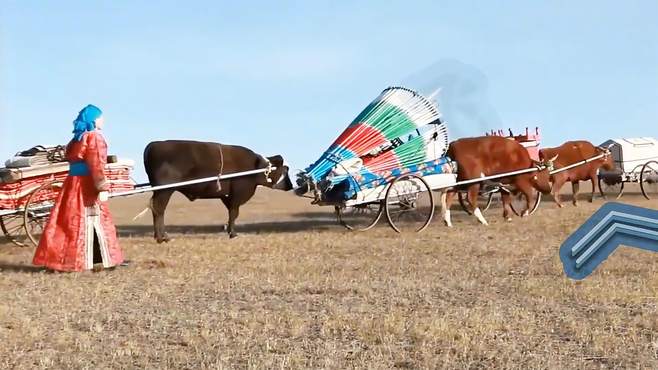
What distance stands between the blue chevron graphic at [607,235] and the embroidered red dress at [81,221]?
269 inches

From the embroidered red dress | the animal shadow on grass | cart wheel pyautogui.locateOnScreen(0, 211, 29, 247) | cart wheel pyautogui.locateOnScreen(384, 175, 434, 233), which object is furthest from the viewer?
the animal shadow on grass

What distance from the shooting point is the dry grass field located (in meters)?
4.36

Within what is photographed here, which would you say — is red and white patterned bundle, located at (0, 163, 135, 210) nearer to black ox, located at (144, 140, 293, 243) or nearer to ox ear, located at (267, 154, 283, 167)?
black ox, located at (144, 140, 293, 243)

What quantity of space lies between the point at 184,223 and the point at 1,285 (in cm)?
1195

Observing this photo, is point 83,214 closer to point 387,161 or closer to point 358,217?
point 387,161

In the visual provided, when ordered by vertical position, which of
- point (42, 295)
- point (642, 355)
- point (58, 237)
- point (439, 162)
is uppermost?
point (439, 162)

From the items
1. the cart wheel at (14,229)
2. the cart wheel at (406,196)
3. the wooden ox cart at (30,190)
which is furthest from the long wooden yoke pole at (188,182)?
the cart wheel at (406,196)

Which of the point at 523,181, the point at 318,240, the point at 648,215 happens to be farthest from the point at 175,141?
the point at 648,215

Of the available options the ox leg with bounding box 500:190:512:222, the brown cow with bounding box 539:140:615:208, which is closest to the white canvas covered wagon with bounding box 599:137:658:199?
the brown cow with bounding box 539:140:615:208

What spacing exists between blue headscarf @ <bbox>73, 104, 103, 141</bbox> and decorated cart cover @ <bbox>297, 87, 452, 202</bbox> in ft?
14.9

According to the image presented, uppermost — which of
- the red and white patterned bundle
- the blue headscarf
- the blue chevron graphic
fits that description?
the blue headscarf

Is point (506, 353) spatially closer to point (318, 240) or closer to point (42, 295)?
point (42, 295)

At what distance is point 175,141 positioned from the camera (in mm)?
12508

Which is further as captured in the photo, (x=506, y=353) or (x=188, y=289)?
(x=188, y=289)
